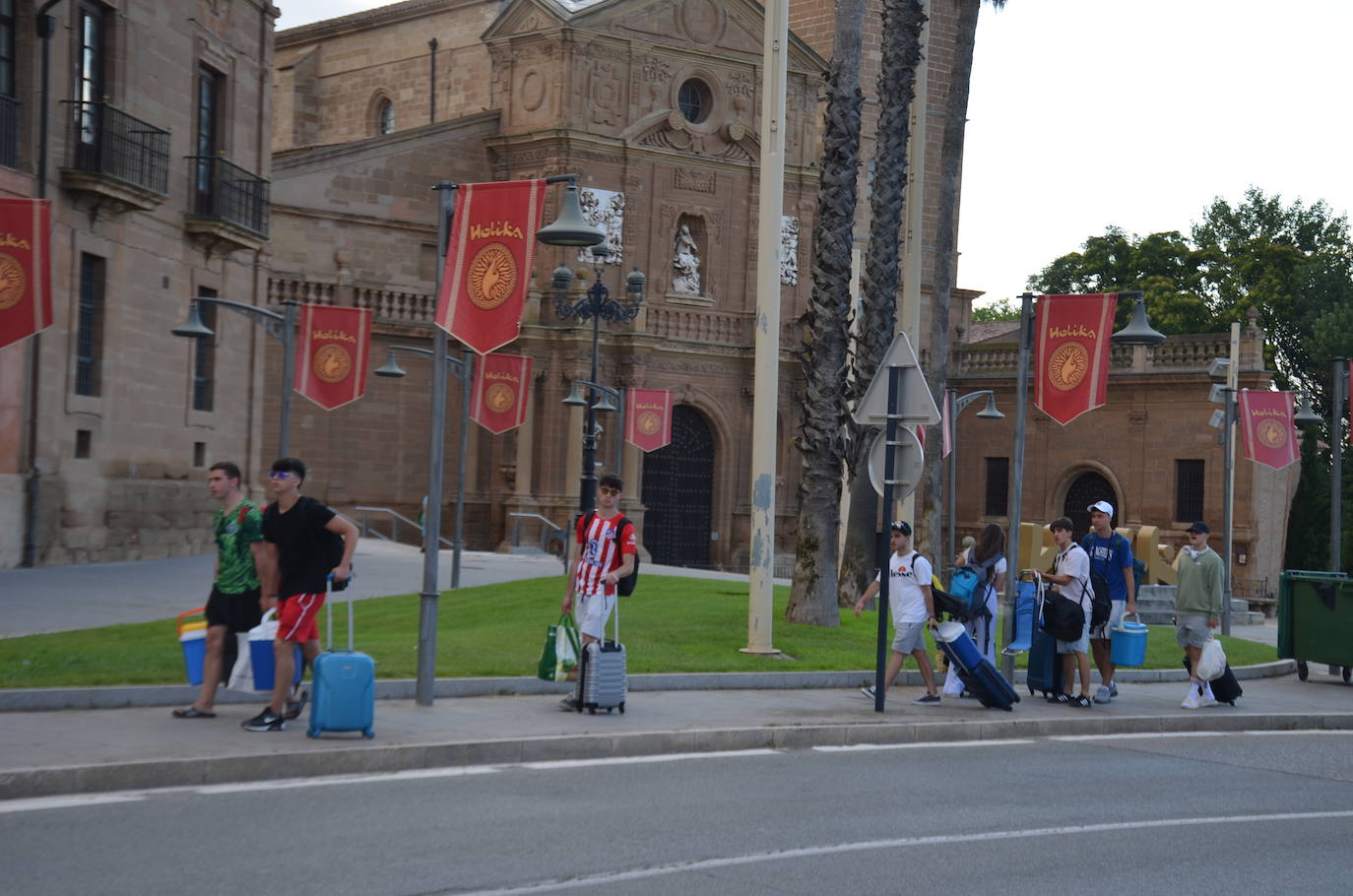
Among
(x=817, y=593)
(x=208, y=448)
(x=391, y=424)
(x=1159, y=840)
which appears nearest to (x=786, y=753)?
(x=1159, y=840)

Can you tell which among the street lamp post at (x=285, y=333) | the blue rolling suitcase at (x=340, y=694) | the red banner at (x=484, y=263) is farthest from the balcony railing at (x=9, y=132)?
the blue rolling suitcase at (x=340, y=694)

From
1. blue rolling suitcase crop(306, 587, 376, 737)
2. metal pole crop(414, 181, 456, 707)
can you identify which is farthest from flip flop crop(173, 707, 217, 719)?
metal pole crop(414, 181, 456, 707)

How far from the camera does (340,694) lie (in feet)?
35.6

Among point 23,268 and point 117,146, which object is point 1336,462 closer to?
point 23,268

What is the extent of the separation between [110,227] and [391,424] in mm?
16759

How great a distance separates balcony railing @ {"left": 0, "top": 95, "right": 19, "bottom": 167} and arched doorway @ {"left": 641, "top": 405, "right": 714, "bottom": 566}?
2451cm

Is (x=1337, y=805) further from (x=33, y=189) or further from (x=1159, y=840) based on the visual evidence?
(x=33, y=189)

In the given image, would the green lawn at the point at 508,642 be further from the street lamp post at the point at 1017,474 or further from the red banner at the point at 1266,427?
the red banner at the point at 1266,427

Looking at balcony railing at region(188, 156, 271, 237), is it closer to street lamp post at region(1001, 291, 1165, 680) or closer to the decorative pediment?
the decorative pediment

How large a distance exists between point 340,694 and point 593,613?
2.94 meters

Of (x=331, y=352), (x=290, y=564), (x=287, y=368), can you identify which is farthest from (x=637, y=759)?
(x=331, y=352)

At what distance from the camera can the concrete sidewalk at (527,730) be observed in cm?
971

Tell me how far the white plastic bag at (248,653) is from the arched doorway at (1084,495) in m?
43.4

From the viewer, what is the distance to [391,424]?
4512cm
